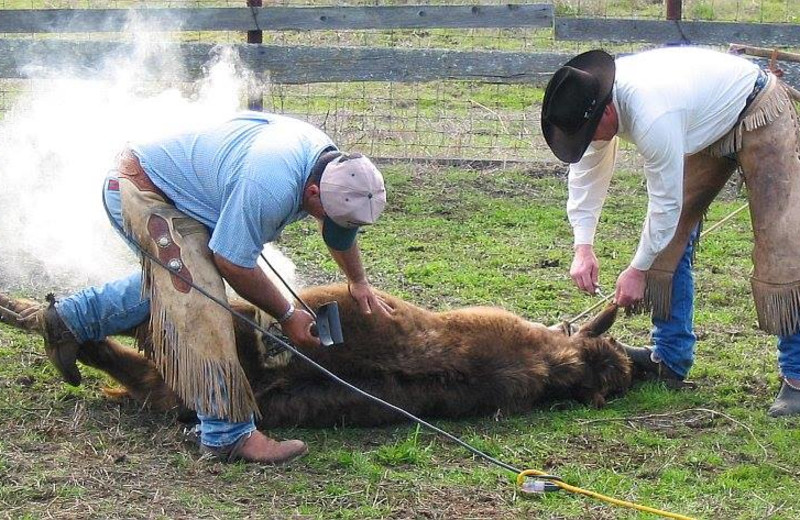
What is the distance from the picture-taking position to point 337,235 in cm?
481

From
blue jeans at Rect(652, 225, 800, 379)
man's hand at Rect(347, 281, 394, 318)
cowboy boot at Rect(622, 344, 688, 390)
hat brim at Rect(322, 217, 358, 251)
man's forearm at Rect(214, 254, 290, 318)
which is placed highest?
hat brim at Rect(322, 217, 358, 251)

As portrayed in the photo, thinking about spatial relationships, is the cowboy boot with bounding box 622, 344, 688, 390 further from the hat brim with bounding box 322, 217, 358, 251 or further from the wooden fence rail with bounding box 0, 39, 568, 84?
the wooden fence rail with bounding box 0, 39, 568, 84

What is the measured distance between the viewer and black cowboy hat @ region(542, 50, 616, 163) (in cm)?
474

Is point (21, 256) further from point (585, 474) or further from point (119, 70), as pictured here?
point (585, 474)

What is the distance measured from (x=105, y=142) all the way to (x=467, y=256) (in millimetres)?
3141

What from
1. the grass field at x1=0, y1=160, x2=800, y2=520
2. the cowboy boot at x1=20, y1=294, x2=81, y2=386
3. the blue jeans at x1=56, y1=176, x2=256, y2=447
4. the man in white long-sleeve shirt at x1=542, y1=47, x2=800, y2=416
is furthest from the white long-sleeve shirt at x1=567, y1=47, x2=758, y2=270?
the cowboy boot at x1=20, y1=294, x2=81, y2=386

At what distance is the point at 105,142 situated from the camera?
8805 millimetres

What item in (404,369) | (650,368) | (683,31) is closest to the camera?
(404,369)

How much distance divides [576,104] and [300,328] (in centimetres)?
154

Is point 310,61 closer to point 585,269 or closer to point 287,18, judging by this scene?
point 287,18

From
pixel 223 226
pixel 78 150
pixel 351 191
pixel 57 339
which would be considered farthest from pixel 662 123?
pixel 78 150

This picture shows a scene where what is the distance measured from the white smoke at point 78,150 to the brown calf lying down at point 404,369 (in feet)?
3.78

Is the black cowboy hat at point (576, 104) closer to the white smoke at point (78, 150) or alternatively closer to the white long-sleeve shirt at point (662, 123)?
the white long-sleeve shirt at point (662, 123)

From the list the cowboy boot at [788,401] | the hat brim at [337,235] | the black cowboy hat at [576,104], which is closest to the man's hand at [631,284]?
the black cowboy hat at [576,104]
